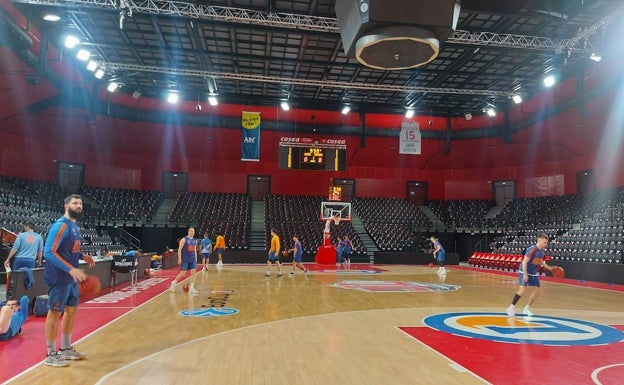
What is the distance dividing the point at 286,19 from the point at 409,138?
9.18m

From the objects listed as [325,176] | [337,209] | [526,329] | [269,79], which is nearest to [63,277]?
[526,329]

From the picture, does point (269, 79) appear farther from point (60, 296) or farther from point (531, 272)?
point (60, 296)

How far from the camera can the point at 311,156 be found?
2298 cm

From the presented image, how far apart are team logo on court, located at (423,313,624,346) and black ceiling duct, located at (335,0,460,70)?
6321mm

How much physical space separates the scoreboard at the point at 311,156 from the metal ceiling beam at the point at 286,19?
7.55m

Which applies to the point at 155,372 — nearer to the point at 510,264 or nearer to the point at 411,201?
the point at 510,264

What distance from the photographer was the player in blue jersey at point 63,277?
4.65 m

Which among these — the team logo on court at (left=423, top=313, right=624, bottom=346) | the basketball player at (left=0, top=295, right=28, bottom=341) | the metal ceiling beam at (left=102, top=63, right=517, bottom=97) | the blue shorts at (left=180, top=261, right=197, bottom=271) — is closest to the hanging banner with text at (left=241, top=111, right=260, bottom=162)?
the metal ceiling beam at (left=102, top=63, right=517, bottom=97)

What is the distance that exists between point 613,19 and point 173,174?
2533cm

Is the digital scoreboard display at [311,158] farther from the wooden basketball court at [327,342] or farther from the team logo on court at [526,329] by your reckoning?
the team logo on court at [526,329]

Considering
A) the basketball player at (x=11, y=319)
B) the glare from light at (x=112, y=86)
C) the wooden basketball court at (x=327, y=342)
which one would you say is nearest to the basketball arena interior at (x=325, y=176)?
the wooden basketball court at (x=327, y=342)

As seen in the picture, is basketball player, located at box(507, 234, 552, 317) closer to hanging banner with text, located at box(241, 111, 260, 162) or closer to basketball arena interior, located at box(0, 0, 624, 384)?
basketball arena interior, located at box(0, 0, 624, 384)

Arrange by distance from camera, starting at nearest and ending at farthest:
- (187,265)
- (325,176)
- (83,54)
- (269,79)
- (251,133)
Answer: (187,265) < (83,54) < (251,133) < (269,79) < (325,176)

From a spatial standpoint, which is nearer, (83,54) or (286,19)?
(286,19)
